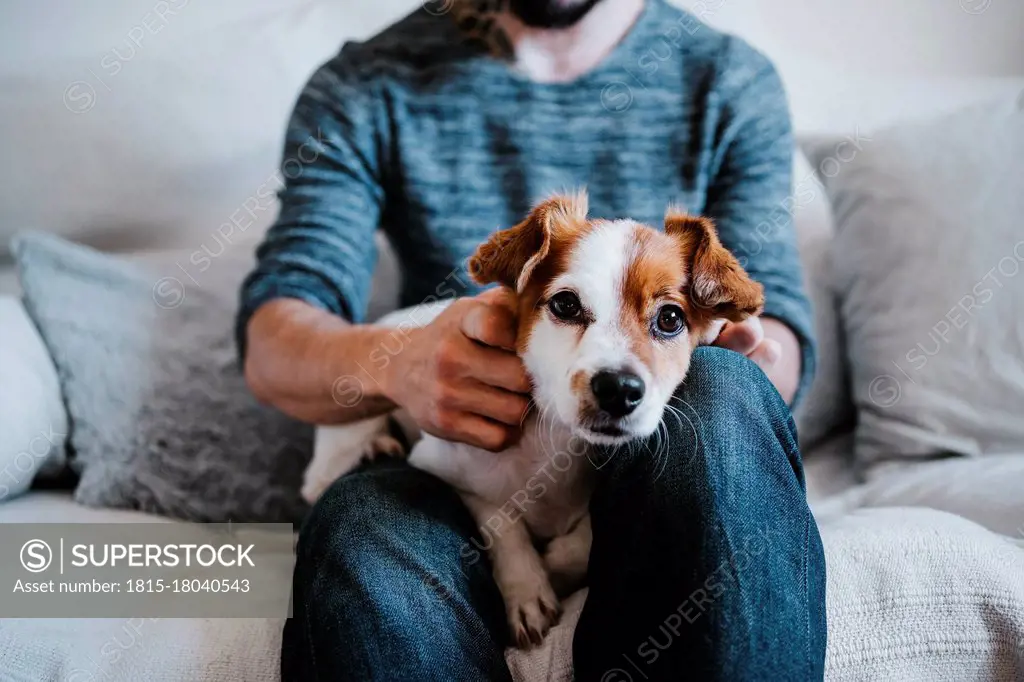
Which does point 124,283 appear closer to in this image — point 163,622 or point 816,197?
point 163,622

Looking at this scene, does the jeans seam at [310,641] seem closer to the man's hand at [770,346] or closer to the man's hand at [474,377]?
the man's hand at [474,377]

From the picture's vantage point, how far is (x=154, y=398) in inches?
46.7

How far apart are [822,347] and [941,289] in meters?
0.20

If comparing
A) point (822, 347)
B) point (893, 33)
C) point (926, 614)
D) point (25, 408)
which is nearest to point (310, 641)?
point (926, 614)

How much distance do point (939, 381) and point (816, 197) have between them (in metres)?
0.43

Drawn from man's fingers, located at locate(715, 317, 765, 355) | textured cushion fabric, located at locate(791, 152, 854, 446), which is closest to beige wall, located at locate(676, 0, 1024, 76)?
textured cushion fabric, located at locate(791, 152, 854, 446)

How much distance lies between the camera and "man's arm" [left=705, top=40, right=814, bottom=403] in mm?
1028

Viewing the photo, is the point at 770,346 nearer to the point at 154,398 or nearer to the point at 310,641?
the point at 310,641

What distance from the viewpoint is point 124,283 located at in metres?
1.25

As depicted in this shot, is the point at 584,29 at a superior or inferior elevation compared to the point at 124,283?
superior

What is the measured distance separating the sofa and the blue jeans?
3.0 inches

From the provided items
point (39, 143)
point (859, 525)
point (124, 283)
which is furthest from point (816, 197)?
point (39, 143)

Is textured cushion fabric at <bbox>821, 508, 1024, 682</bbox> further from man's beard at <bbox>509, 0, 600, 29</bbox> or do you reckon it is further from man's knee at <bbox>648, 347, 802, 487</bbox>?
man's beard at <bbox>509, 0, 600, 29</bbox>

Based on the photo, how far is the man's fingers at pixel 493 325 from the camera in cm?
77
